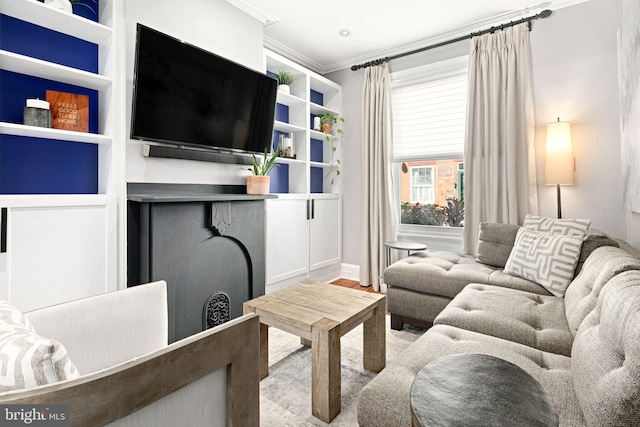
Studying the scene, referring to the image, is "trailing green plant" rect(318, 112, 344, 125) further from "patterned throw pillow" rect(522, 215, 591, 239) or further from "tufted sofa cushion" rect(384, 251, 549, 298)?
"patterned throw pillow" rect(522, 215, 591, 239)

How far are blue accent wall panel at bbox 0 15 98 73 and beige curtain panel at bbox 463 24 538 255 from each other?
123 inches

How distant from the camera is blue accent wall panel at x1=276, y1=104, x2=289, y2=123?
357cm

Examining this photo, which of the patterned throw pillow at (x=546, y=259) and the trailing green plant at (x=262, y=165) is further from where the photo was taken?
the trailing green plant at (x=262, y=165)

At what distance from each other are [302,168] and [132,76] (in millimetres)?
1847

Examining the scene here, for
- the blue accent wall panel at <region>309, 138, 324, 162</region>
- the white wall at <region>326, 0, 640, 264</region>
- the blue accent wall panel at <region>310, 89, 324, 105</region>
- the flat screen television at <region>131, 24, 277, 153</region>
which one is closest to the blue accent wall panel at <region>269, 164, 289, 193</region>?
the blue accent wall panel at <region>309, 138, 324, 162</region>

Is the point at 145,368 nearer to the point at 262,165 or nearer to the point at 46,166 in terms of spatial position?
the point at 46,166

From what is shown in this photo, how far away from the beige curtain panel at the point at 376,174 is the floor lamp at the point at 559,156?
4.88 feet

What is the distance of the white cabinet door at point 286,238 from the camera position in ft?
10.4

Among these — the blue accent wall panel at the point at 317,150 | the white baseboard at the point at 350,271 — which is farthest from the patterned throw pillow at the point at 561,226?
the blue accent wall panel at the point at 317,150

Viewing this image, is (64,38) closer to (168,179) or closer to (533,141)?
(168,179)

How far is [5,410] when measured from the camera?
0.44m

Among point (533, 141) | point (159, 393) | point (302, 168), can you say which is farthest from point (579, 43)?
point (159, 393)

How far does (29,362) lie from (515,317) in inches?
74.6

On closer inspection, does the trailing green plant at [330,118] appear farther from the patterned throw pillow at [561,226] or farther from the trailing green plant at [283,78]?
the patterned throw pillow at [561,226]
